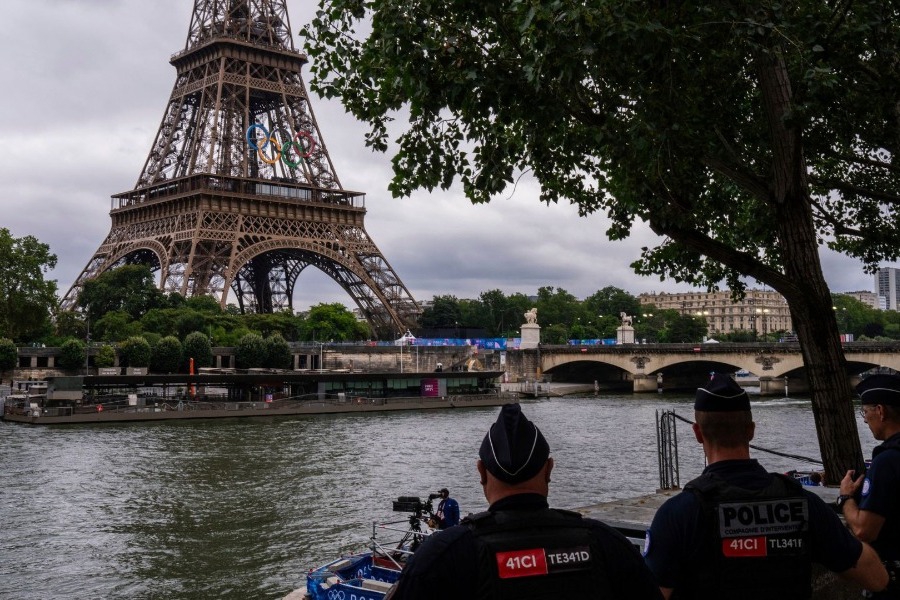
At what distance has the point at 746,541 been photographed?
3695 mm

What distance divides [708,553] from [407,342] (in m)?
76.3

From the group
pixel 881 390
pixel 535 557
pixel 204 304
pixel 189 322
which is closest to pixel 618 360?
pixel 204 304

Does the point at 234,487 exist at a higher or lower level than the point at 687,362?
lower

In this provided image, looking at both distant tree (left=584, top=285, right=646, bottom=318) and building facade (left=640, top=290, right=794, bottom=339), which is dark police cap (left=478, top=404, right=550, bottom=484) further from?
building facade (left=640, top=290, right=794, bottom=339)

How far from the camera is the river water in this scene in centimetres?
1734

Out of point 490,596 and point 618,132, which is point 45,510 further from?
point 490,596

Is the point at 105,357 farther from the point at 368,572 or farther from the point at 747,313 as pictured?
the point at 747,313

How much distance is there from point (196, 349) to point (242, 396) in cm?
703

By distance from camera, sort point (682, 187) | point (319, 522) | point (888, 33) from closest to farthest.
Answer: point (888, 33)
point (682, 187)
point (319, 522)

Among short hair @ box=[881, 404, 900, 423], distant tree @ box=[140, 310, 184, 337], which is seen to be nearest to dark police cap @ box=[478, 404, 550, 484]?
short hair @ box=[881, 404, 900, 423]

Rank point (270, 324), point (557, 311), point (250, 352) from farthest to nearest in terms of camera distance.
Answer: point (557, 311) → point (270, 324) → point (250, 352)

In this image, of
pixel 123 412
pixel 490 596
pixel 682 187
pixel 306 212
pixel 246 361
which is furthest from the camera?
pixel 306 212

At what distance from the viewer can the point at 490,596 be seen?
293 centimetres

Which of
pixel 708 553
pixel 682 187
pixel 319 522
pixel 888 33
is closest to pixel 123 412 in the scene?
pixel 319 522
